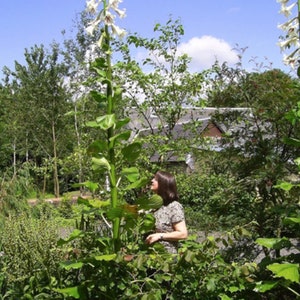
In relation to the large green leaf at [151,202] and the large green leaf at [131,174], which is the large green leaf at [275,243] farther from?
the large green leaf at [131,174]

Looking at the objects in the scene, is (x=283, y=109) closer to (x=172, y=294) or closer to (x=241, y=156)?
(x=241, y=156)

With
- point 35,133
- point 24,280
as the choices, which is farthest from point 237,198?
point 35,133

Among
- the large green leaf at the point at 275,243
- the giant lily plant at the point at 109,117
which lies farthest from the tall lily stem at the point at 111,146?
the large green leaf at the point at 275,243

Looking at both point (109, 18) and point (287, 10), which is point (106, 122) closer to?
point (109, 18)

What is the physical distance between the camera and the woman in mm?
4020

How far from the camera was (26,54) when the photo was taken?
67.6ft

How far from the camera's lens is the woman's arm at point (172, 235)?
3.86m

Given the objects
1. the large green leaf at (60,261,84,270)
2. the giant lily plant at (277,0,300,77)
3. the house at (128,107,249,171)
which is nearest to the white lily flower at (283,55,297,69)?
the giant lily plant at (277,0,300,77)

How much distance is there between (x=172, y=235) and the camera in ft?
13.0

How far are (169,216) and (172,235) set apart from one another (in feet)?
0.72

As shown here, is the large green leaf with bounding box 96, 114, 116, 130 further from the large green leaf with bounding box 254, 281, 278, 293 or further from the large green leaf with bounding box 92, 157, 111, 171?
the large green leaf with bounding box 254, 281, 278, 293

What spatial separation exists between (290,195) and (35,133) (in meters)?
17.5

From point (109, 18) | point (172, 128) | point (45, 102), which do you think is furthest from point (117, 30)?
point (45, 102)

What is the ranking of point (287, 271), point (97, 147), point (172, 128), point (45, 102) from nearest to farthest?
point (287, 271) → point (97, 147) → point (172, 128) → point (45, 102)
